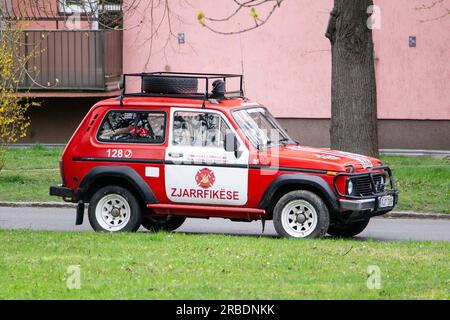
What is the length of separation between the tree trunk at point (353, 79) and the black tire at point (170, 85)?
163 inches

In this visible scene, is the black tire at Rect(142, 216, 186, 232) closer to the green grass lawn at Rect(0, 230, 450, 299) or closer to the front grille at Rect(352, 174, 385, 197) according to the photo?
the green grass lawn at Rect(0, 230, 450, 299)

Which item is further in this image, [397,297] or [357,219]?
[357,219]

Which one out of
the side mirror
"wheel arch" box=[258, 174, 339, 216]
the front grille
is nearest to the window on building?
the side mirror

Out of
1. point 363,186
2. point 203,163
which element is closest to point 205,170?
point 203,163

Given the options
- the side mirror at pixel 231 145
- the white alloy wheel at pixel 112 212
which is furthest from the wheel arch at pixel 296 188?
the white alloy wheel at pixel 112 212

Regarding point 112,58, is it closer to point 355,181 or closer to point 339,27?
point 339,27

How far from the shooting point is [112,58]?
94.1ft

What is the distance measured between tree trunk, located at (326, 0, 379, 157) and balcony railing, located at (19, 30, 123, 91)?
9880mm

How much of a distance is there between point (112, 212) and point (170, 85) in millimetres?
1783

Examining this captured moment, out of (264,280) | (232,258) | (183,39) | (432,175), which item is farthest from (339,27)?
(183,39)

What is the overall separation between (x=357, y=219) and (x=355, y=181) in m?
0.47

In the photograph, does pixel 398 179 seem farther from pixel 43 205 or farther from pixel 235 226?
pixel 43 205

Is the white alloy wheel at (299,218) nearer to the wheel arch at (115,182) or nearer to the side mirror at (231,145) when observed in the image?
the side mirror at (231,145)

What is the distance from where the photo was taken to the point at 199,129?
14641 mm
